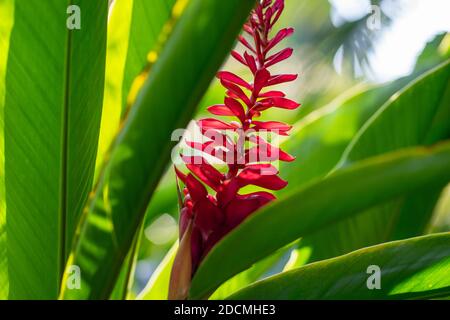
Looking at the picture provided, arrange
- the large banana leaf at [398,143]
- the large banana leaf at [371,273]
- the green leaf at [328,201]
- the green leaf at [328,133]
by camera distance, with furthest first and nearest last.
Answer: the green leaf at [328,133], the large banana leaf at [398,143], the large banana leaf at [371,273], the green leaf at [328,201]

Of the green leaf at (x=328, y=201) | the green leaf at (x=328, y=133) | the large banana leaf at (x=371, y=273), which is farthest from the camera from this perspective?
the green leaf at (x=328, y=133)

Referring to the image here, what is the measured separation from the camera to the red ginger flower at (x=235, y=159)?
0.74 metres

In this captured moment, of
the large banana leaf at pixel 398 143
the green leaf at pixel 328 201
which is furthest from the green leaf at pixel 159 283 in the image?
the green leaf at pixel 328 201

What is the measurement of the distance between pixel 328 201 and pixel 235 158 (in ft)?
0.66

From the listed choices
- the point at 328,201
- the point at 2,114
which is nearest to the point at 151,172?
the point at 328,201

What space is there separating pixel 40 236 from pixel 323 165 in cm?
A: 59

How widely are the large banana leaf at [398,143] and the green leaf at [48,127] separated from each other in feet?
1.38

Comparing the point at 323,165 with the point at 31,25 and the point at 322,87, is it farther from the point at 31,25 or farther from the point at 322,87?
the point at 322,87

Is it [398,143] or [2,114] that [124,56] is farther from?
[398,143]

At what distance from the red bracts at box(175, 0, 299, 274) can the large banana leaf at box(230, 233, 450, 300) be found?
0.27 feet

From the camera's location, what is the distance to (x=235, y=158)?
0.76 meters

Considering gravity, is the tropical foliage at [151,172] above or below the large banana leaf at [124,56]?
below

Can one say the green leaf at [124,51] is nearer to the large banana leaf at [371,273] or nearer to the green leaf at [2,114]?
the green leaf at [2,114]

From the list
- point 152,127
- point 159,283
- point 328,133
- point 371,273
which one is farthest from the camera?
point 328,133
